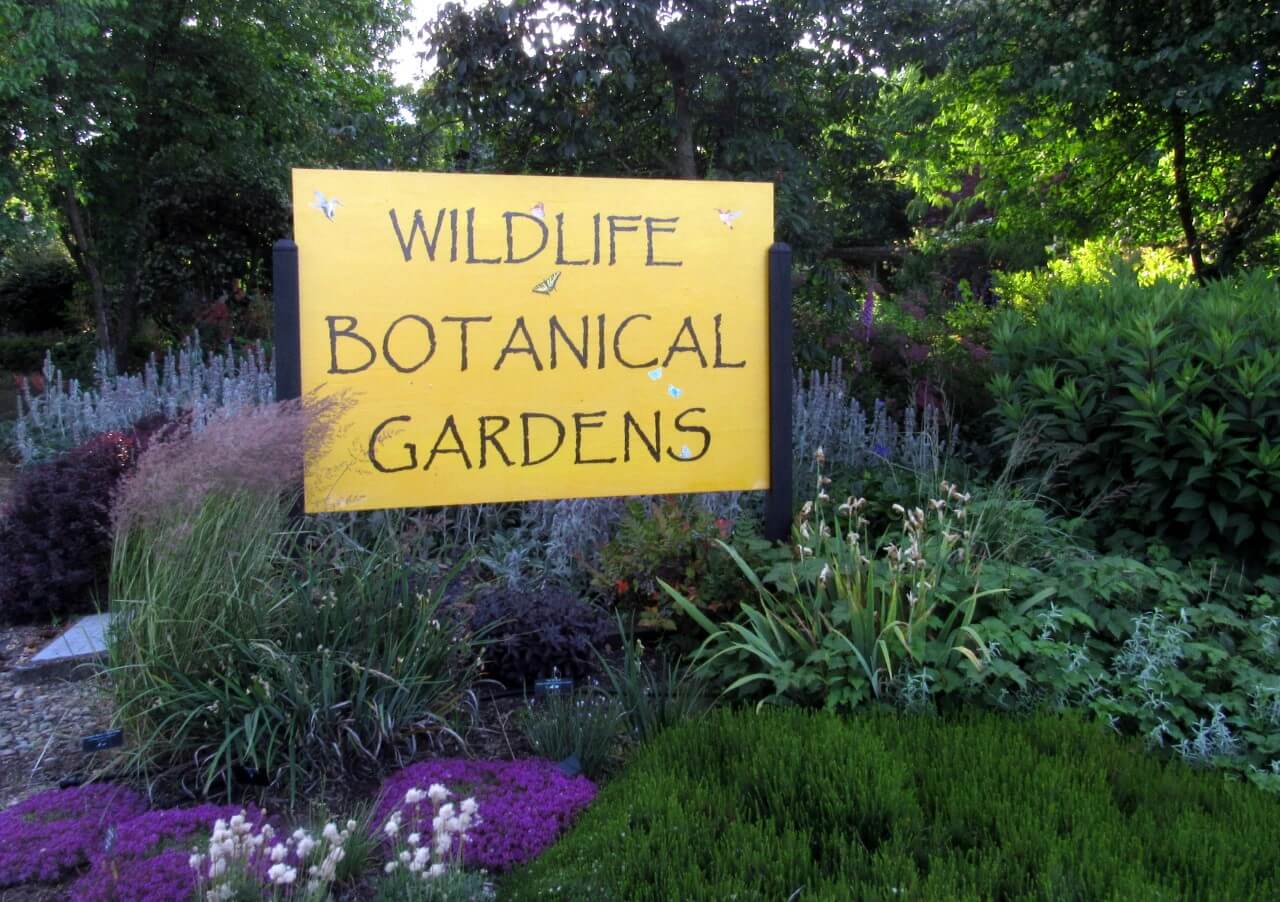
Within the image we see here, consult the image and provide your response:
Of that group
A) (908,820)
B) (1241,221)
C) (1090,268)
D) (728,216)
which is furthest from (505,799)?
(1090,268)

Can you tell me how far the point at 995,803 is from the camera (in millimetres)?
2160

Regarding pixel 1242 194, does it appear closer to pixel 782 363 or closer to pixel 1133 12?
pixel 1133 12

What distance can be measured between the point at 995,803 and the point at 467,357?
7.40 ft

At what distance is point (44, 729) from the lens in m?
3.05

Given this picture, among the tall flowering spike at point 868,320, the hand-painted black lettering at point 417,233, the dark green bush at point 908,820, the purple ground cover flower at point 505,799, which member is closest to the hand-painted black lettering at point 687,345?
the hand-painted black lettering at point 417,233

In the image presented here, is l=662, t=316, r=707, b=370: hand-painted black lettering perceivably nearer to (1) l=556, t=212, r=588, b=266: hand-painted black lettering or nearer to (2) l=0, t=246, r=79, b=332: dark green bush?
(1) l=556, t=212, r=588, b=266: hand-painted black lettering

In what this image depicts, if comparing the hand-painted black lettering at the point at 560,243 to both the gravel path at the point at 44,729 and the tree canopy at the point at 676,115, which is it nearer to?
the gravel path at the point at 44,729

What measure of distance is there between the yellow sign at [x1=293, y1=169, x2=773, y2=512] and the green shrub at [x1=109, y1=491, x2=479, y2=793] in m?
0.59

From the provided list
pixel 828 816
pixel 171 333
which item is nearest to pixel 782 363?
pixel 828 816

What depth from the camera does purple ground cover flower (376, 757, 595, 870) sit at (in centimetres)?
224

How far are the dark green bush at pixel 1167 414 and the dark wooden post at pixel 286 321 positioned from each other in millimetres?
2915

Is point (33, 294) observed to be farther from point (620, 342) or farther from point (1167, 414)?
point (1167, 414)

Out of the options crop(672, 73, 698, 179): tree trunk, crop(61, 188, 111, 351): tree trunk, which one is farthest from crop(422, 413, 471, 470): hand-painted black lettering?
crop(61, 188, 111, 351): tree trunk

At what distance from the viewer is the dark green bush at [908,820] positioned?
192 cm
